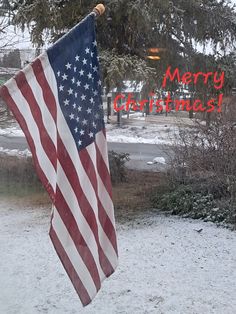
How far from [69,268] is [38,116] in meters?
1.02

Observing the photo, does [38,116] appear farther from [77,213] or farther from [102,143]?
[77,213]

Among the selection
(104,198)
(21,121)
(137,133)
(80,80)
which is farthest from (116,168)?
(137,133)

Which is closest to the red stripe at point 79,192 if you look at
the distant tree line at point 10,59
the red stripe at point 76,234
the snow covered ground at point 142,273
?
the red stripe at point 76,234

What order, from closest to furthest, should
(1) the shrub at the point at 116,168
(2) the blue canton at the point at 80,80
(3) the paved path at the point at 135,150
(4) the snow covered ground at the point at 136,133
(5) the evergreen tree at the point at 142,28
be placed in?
(2) the blue canton at the point at 80,80, (5) the evergreen tree at the point at 142,28, (1) the shrub at the point at 116,168, (3) the paved path at the point at 135,150, (4) the snow covered ground at the point at 136,133

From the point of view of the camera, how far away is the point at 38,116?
2.94 meters

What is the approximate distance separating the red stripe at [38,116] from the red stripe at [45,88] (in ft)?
0.24

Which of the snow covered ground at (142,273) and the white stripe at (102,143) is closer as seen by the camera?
the white stripe at (102,143)

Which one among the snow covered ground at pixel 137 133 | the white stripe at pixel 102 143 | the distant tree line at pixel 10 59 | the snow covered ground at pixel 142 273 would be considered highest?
the distant tree line at pixel 10 59

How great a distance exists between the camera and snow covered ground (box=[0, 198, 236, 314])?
15.4ft

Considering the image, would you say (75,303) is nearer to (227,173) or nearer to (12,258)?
(12,258)

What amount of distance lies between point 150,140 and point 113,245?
740 inches

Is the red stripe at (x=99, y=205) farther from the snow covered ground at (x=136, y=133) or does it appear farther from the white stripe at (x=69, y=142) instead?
the snow covered ground at (x=136, y=133)

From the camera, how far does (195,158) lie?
27.2 ft

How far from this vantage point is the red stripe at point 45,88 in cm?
295
